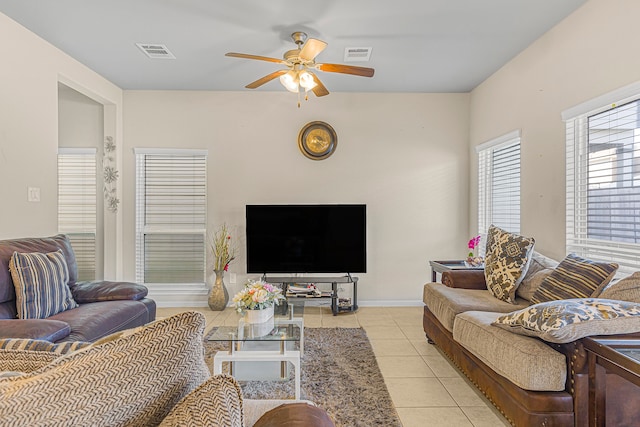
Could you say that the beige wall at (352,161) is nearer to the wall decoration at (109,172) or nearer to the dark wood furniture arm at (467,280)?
the wall decoration at (109,172)

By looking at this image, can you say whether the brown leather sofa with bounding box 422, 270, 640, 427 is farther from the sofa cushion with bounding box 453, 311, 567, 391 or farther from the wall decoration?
the wall decoration

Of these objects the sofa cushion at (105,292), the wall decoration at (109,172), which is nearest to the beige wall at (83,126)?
the wall decoration at (109,172)

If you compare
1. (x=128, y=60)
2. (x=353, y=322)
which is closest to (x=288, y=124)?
(x=128, y=60)

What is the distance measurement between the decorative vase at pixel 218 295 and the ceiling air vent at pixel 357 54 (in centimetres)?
285

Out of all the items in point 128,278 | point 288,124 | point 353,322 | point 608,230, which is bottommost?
point 353,322

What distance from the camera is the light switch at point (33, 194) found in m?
3.16

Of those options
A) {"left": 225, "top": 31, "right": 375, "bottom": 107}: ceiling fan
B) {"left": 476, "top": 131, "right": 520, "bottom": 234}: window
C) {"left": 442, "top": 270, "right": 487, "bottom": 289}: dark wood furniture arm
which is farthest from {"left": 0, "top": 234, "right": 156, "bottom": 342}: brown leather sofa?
{"left": 476, "top": 131, "right": 520, "bottom": 234}: window

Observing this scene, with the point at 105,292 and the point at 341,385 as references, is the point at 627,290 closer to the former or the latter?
the point at 341,385

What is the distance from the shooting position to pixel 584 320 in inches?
66.1

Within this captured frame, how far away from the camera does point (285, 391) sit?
249 centimetres

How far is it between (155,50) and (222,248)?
7.51ft

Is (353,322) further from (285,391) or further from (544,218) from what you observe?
(544,218)

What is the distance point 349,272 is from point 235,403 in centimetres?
379

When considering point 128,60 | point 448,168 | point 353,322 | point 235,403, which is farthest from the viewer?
point 448,168
